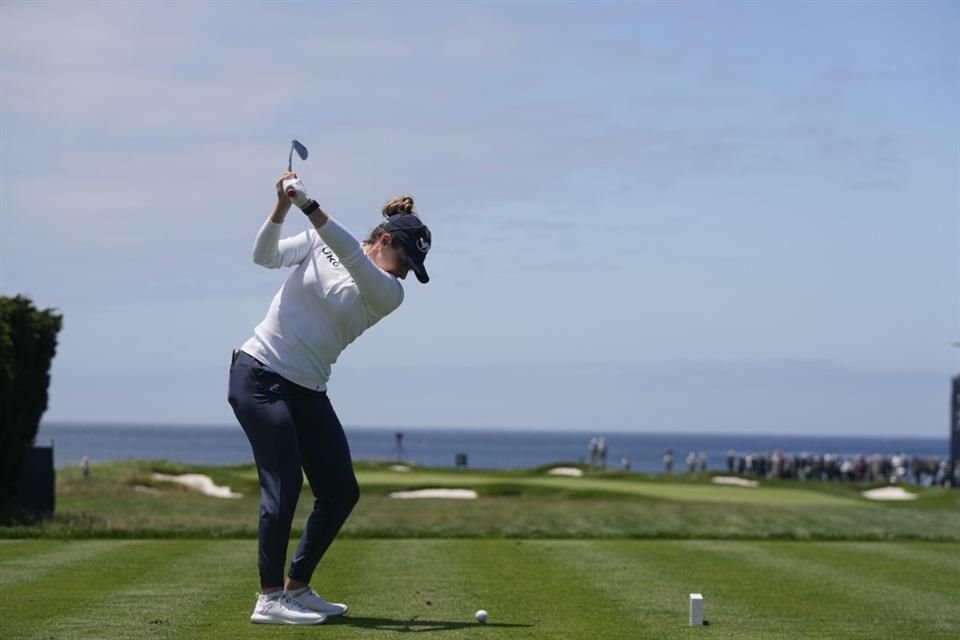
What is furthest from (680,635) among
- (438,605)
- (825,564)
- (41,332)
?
(41,332)

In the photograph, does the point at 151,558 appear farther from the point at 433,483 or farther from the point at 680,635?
the point at 433,483

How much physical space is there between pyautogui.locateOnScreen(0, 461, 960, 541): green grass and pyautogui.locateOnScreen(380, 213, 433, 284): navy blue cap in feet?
24.1

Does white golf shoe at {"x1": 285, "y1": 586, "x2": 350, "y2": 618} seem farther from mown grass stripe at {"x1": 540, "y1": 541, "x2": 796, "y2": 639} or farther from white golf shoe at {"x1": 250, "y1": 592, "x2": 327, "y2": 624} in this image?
mown grass stripe at {"x1": 540, "y1": 541, "x2": 796, "y2": 639}

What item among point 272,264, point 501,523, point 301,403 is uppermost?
point 272,264

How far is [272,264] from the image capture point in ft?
26.6

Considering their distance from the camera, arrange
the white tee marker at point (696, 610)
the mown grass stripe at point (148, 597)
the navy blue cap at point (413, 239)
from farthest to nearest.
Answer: the navy blue cap at point (413, 239), the white tee marker at point (696, 610), the mown grass stripe at point (148, 597)

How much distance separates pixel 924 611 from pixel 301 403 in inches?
156

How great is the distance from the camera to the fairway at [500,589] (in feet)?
25.1

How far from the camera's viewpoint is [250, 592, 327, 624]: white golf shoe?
25.1ft

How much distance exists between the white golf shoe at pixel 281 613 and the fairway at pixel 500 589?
0.34ft

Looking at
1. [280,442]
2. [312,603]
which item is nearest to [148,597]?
[312,603]

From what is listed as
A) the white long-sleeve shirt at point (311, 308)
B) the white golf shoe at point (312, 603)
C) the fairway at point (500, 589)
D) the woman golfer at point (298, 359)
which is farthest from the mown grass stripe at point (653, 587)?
the white long-sleeve shirt at point (311, 308)

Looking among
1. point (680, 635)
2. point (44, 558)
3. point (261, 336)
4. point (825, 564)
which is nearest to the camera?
point (680, 635)

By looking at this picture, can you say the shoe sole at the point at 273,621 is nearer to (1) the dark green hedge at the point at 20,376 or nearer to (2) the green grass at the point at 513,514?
(2) the green grass at the point at 513,514
